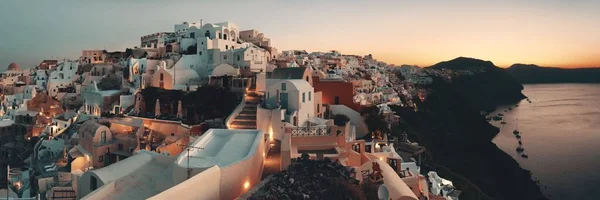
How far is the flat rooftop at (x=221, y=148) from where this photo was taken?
7.35 metres

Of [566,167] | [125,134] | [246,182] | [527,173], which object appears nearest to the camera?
[246,182]

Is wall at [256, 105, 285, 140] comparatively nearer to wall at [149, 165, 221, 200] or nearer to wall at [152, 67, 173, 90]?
wall at [149, 165, 221, 200]

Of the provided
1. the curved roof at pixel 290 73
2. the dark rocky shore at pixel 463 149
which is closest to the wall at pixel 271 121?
the curved roof at pixel 290 73

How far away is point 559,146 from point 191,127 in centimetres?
3591

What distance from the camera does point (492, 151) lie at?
105ft

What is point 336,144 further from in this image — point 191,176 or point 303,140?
point 191,176

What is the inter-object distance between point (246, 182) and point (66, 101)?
22668 mm

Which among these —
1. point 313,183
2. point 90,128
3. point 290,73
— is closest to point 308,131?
point 313,183

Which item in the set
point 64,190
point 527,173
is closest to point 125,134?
point 64,190

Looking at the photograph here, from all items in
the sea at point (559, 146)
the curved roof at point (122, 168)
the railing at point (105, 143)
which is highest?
the curved roof at point (122, 168)

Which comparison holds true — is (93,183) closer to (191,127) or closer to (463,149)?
(191,127)

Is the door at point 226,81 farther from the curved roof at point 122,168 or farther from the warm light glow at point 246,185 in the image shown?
the warm light glow at point 246,185

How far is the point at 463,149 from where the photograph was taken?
103ft

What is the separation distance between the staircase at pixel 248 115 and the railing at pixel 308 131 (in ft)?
11.3
